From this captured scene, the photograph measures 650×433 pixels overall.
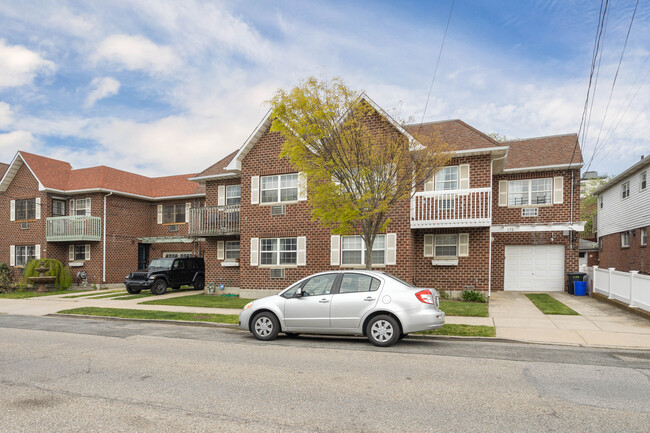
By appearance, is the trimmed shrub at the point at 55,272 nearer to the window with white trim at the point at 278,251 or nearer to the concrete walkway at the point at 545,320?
the concrete walkway at the point at 545,320

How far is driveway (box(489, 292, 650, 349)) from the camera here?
9.85 metres

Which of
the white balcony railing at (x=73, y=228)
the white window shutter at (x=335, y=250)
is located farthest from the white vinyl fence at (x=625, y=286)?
the white balcony railing at (x=73, y=228)

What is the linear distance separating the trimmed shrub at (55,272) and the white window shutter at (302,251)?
15.2 metres

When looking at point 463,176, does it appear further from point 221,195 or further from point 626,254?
point 626,254

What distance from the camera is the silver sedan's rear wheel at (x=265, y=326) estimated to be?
9.99 meters

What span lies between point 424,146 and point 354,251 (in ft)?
19.4

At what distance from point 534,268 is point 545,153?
5182 mm

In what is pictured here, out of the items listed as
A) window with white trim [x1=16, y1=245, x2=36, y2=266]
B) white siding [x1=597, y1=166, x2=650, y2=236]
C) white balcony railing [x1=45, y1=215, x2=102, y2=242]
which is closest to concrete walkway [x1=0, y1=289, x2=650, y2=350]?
white siding [x1=597, y1=166, x2=650, y2=236]

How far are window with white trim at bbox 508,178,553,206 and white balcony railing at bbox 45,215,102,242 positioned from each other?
72.8 ft

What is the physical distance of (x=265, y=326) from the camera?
1009 centimetres

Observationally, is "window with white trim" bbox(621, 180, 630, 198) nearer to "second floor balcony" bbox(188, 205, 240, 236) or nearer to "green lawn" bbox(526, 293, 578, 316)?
"green lawn" bbox(526, 293, 578, 316)

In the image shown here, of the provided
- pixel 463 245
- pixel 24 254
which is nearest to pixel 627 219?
pixel 463 245

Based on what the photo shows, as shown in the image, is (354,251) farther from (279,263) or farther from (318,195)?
(318,195)

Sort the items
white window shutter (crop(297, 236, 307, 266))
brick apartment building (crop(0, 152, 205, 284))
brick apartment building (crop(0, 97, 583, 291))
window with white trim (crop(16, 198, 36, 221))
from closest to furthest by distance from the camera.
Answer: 1. brick apartment building (crop(0, 97, 583, 291))
2. white window shutter (crop(297, 236, 307, 266))
3. brick apartment building (crop(0, 152, 205, 284))
4. window with white trim (crop(16, 198, 36, 221))
